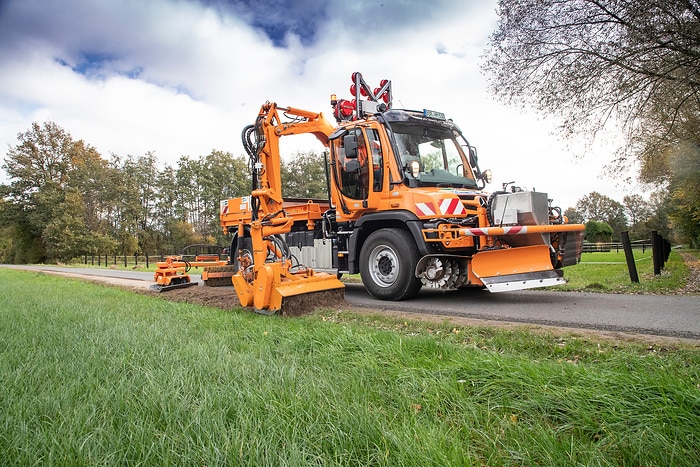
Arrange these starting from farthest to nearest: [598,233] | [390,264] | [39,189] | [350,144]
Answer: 1. [598,233]
2. [39,189]
3. [390,264]
4. [350,144]

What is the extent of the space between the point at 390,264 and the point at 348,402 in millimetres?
5369

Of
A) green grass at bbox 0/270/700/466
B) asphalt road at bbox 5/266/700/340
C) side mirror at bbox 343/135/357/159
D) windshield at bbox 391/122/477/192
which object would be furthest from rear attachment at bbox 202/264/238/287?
green grass at bbox 0/270/700/466

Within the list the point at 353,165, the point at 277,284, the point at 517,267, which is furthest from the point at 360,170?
the point at 517,267

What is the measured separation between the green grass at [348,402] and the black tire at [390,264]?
3400 mm

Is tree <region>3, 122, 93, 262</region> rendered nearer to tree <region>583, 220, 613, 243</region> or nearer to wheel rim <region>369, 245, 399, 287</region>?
wheel rim <region>369, 245, 399, 287</region>

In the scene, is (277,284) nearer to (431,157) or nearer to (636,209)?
(431,157)

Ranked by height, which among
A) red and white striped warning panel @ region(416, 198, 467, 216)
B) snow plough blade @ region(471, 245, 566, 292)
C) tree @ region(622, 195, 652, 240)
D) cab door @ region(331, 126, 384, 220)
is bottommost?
snow plough blade @ region(471, 245, 566, 292)

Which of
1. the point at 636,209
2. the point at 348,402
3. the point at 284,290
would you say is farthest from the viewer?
the point at 636,209

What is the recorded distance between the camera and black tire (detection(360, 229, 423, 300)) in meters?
7.32

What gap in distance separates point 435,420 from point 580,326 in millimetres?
3224

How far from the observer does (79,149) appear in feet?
159

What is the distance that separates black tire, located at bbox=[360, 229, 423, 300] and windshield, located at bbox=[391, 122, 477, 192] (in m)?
1.02

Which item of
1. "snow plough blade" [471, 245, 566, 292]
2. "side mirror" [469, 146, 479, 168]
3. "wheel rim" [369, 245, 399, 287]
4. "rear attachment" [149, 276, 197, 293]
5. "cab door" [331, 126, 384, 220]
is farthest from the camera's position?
"rear attachment" [149, 276, 197, 293]

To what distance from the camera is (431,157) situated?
26.4 ft
